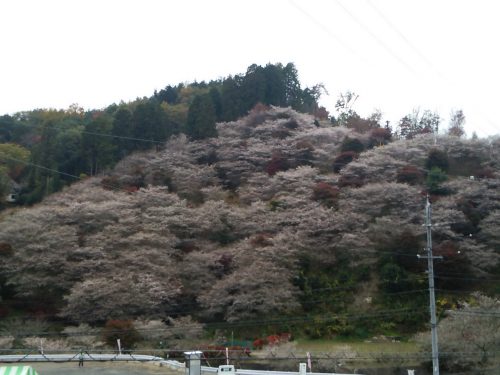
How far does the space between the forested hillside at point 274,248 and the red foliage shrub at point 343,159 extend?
1842 mm

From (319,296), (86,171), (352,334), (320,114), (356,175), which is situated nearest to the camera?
(352,334)

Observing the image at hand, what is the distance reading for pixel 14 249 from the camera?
103 feet

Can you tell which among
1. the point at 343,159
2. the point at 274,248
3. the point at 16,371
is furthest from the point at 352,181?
the point at 16,371

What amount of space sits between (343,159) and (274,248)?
11.4 metres

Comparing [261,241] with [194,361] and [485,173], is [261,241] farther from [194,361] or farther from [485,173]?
[194,361]

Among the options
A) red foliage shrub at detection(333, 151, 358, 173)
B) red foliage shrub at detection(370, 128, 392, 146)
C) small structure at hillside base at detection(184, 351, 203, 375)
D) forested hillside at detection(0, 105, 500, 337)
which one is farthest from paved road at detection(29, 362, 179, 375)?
red foliage shrub at detection(370, 128, 392, 146)

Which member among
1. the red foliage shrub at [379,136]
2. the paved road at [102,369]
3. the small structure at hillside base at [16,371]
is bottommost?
the paved road at [102,369]

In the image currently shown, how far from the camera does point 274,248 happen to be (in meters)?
30.5

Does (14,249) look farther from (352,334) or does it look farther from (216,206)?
(352,334)

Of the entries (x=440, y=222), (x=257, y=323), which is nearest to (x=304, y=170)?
(x=440, y=222)

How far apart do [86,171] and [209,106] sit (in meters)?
9.58

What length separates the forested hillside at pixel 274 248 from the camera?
28.6m

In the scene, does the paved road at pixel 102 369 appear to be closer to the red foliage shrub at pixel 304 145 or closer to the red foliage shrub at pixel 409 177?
the red foliage shrub at pixel 409 177

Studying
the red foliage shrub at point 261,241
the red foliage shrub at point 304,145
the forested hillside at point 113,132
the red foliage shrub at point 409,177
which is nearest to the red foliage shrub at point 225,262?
the red foliage shrub at point 261,241
